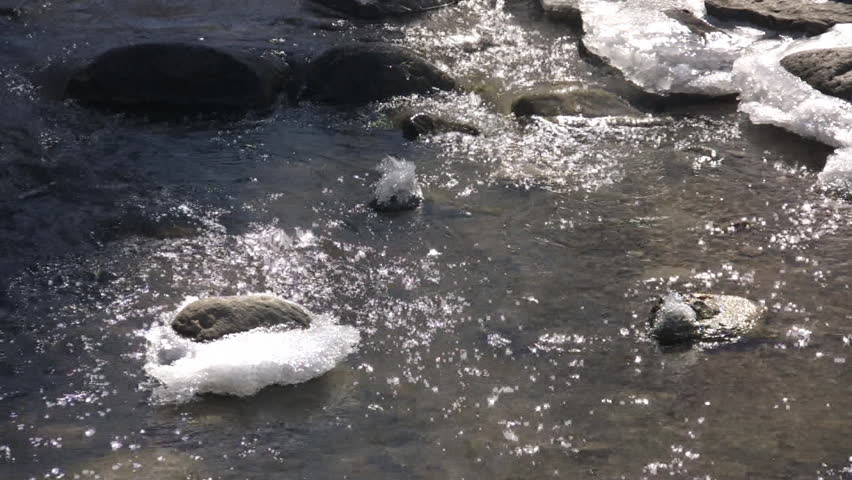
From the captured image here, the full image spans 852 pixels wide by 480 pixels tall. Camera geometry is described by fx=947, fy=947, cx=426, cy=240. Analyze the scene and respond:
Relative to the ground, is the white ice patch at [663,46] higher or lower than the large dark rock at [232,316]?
higher

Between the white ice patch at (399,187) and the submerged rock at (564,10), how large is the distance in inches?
115

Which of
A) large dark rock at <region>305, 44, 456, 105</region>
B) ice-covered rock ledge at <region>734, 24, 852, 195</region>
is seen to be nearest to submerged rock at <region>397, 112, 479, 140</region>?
large dark rock at <region>305, 44, 456, 105</region>

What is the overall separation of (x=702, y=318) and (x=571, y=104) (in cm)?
245

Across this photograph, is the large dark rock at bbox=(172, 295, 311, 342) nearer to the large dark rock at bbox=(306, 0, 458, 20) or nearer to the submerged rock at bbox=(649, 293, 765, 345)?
the submerged rock at bbox=(649, 293, 765, 345)

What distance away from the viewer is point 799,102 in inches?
233

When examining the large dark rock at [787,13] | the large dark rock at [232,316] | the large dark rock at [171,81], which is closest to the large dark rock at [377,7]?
the large dark rock at [171,81]

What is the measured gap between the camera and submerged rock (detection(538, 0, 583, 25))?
758 cm

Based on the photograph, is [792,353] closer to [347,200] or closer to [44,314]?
[347,200]

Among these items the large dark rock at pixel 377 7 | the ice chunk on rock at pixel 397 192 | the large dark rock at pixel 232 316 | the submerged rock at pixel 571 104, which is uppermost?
the large dark rock at pixel 377 7

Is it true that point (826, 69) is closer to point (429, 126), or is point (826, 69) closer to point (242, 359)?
point (429, 126)

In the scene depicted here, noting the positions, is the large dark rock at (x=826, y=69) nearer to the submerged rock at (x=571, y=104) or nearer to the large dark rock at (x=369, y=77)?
the submerged rock at (x=571, y=104)

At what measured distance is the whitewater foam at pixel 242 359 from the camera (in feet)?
12.2

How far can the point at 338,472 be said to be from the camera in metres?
3.30

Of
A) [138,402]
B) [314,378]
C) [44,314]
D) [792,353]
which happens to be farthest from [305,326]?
[792,353]
